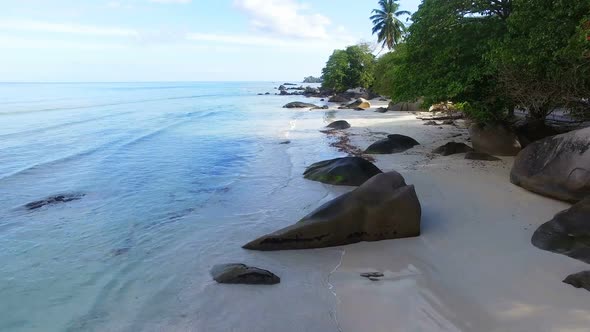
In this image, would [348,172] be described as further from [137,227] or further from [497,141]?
[497,141]

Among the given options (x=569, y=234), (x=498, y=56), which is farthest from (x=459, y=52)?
(x=569, y=234)

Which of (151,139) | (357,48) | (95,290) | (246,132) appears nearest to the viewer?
(95,290)

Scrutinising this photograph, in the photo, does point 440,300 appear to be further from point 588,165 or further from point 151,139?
point 151,139

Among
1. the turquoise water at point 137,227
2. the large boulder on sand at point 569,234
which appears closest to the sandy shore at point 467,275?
the large boulder on sand at point 569,234

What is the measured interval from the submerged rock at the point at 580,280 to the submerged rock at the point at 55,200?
11359 millimetres

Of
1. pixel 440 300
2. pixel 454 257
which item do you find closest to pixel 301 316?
pixel 440 300

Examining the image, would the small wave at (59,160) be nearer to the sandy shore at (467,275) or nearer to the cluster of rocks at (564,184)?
the sandy shore at (467,275)

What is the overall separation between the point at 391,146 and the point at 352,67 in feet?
181

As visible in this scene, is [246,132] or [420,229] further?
[246,132]

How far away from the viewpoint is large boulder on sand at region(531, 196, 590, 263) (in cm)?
646

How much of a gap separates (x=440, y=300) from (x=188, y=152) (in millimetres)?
15535

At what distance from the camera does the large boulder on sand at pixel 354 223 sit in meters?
7.53

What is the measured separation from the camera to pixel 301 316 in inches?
217

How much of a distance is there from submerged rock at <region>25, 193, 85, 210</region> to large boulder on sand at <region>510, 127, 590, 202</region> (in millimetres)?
11632
